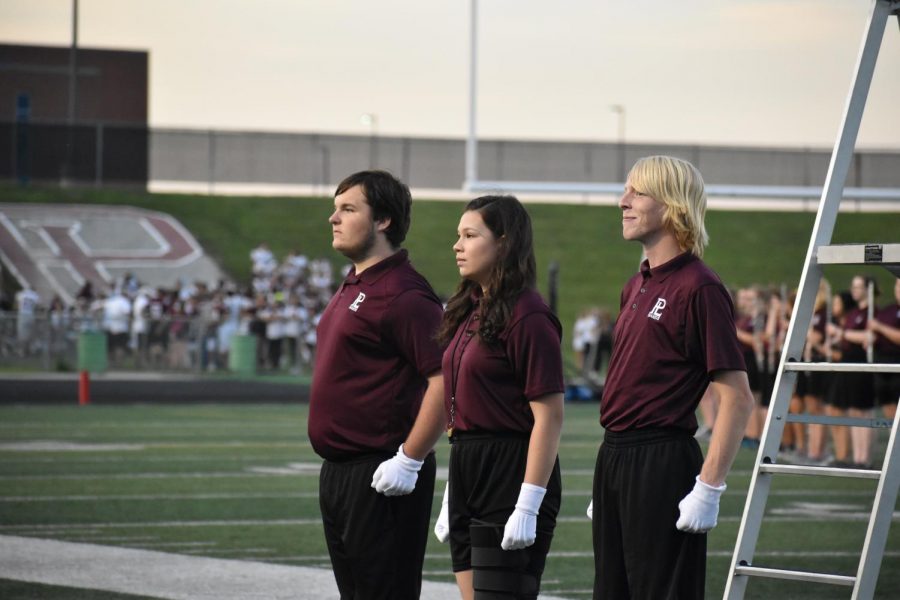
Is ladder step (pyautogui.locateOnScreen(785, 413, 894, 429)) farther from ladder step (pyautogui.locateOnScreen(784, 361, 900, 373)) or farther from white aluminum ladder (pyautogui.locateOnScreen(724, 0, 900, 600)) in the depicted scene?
ladder step (pyautogui.locateOnScreen(784, 361, 900, 373))

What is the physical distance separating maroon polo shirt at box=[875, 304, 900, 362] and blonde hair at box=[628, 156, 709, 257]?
8.81 meters

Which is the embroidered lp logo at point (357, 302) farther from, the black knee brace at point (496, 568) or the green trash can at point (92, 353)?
the green trash can at point (92, 353)

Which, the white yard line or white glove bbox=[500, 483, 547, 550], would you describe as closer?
white glove bbox=[500, 483, 547, 550]

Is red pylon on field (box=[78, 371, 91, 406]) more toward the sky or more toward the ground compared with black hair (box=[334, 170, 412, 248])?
more toward the ground

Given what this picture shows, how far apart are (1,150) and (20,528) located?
4001cm

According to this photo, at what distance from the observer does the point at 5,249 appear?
1602 inches

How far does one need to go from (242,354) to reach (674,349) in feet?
76.8

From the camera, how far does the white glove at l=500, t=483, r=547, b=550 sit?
477cm

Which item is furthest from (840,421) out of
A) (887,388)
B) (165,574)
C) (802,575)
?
(887,388)

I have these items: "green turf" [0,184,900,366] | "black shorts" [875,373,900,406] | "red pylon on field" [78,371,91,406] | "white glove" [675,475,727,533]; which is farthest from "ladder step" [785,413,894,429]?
"green turf" [0,184,900,366]

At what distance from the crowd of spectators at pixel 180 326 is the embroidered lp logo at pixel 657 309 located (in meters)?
22.8

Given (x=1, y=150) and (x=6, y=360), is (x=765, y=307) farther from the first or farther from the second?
(x=1, y=150)

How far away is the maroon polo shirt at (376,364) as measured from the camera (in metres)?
5.07

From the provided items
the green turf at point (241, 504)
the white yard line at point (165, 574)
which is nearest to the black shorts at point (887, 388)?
the green turf at point (241, 504)
